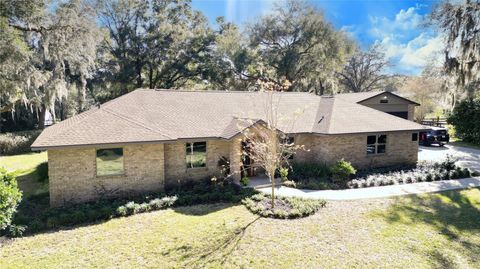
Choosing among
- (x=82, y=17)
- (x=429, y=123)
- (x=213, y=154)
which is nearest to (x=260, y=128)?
(x=213, y=154)

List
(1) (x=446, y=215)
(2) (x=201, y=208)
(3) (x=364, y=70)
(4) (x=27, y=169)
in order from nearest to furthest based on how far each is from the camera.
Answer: (1) (x=446, y=215) → (2) (x=201, y=208) → (4) (x=27, y=169) → (3) (x=364, y=70)

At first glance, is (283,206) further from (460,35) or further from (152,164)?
(460,35)

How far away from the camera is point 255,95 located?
19.0m

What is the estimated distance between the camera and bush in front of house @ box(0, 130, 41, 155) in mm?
21875

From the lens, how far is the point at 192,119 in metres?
A: 14.8

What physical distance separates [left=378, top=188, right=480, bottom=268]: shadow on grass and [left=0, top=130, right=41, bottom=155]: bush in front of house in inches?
1010

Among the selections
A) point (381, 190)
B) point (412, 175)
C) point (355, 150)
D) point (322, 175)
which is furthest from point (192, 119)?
point (412, 175)

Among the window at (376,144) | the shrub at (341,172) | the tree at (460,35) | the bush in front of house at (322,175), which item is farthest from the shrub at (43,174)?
the tree at (460,35)

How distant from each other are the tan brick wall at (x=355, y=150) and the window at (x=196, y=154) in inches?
206

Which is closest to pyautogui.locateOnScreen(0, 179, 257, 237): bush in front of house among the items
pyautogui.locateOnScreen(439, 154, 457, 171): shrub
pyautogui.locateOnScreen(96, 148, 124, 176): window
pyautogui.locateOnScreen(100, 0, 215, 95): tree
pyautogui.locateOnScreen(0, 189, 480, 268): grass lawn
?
pyautogui.locateOnScreen(0, 189, 480, 268): grass lawn

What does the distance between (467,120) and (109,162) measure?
29407mm

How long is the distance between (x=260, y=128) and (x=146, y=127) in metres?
5.24

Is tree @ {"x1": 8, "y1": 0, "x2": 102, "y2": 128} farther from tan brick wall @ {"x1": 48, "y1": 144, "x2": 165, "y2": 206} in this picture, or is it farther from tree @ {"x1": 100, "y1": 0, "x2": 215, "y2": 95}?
tan brick wall @ {"x1": 48, "y1": 144, "x2": 165, "y2": 206}

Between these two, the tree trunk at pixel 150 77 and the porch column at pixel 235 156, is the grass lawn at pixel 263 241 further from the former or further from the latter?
the tree trunk at pixel 150 77
